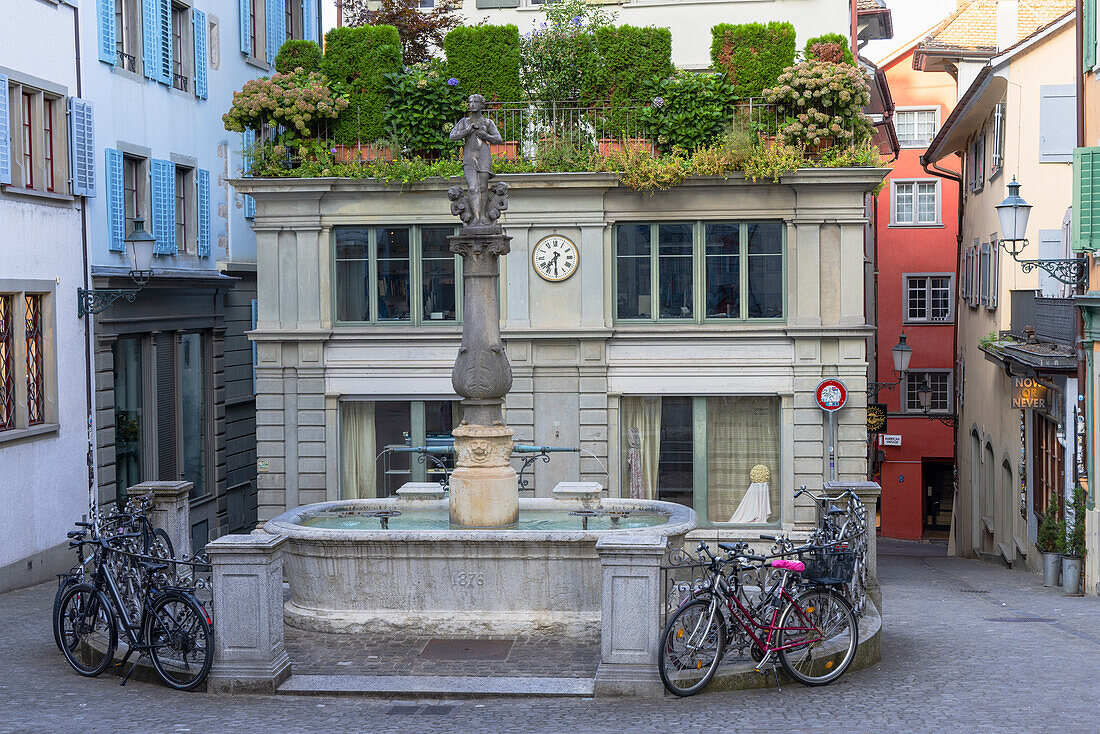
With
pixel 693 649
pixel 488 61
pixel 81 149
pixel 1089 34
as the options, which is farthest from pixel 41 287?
pixel 1089 34

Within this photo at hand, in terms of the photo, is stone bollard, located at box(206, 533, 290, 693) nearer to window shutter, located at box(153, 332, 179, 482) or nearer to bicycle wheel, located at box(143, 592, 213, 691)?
bicycle wheel, located at box(143, 592, 213, 691)

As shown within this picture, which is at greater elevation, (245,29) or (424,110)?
(245,29)

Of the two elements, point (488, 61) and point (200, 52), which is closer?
point (488, 61)

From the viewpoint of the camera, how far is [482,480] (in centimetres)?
1340

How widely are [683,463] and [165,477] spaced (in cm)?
1003

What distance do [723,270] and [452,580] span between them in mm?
10499

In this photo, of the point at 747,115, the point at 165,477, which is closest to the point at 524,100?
the point at 747,115

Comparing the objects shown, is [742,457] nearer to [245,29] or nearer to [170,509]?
[170,509]

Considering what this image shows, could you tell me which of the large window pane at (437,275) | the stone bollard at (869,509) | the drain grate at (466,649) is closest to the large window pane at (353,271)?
the large window pane at (437,275)

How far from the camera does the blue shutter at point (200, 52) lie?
25328 mm

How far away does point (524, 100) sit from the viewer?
22.0 metres

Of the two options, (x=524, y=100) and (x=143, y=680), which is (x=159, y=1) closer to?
(x=524, y=100)

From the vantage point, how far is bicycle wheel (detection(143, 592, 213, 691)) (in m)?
10.6

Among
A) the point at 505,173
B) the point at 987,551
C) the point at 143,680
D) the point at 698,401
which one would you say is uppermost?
the point at 505,173
